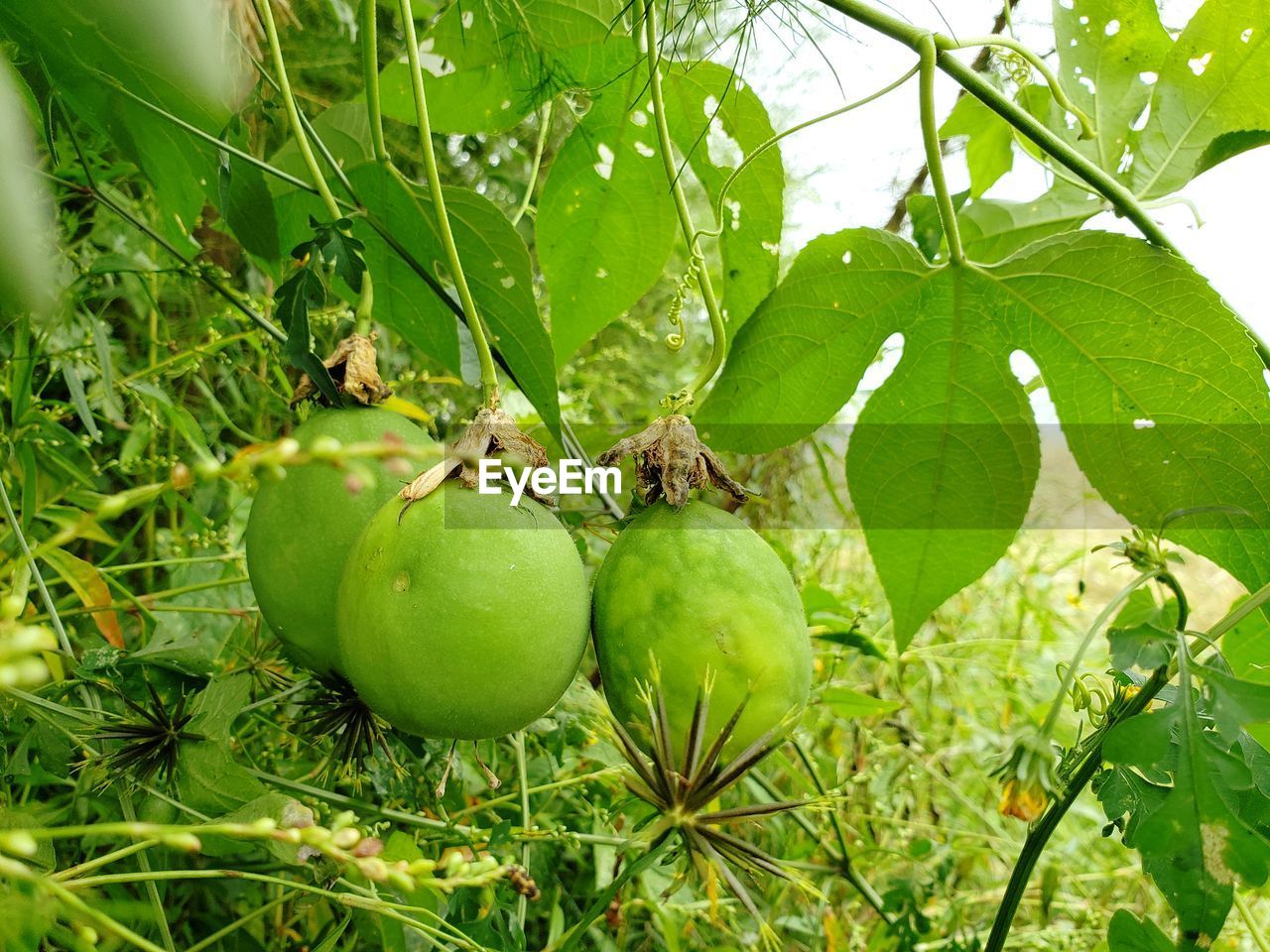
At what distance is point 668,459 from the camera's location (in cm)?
76

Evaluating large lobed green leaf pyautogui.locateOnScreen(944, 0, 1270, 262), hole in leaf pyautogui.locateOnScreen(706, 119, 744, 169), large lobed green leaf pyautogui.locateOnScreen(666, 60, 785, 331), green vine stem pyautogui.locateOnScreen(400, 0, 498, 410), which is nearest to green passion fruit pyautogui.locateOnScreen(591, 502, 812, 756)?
green vine stem pyautogui.locateOnScreen(400, 0, 498, 410)

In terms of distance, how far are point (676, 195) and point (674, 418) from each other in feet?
0.78

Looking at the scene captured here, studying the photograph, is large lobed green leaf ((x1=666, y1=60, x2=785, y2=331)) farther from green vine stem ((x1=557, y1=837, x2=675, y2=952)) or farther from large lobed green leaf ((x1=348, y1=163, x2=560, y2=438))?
green vine stem ((x1=557, y1=837, x2=675, y2=952))

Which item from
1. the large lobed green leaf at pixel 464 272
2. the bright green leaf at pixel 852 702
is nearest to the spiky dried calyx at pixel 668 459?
the large lobed green leaf at pixel 464 272

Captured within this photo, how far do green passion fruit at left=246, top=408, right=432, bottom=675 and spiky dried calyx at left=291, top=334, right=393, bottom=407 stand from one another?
78 millimetres

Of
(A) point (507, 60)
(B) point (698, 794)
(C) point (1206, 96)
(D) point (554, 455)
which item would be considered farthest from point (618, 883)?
(C) point (1206, 96)

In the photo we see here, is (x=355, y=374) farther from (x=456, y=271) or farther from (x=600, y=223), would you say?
(x=600, y=223)

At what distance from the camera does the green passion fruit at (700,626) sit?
2.12ft

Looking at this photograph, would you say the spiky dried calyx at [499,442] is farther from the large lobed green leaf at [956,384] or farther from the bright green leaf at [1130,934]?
the bright green leaf at [1130,934]

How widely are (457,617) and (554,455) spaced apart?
0.45 m

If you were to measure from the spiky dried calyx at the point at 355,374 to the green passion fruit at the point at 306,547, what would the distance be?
8cm

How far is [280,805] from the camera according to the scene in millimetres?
697

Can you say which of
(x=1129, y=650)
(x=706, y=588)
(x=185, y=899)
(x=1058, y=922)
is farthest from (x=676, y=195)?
(x=1058, y=922)

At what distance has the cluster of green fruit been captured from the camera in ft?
2.05
